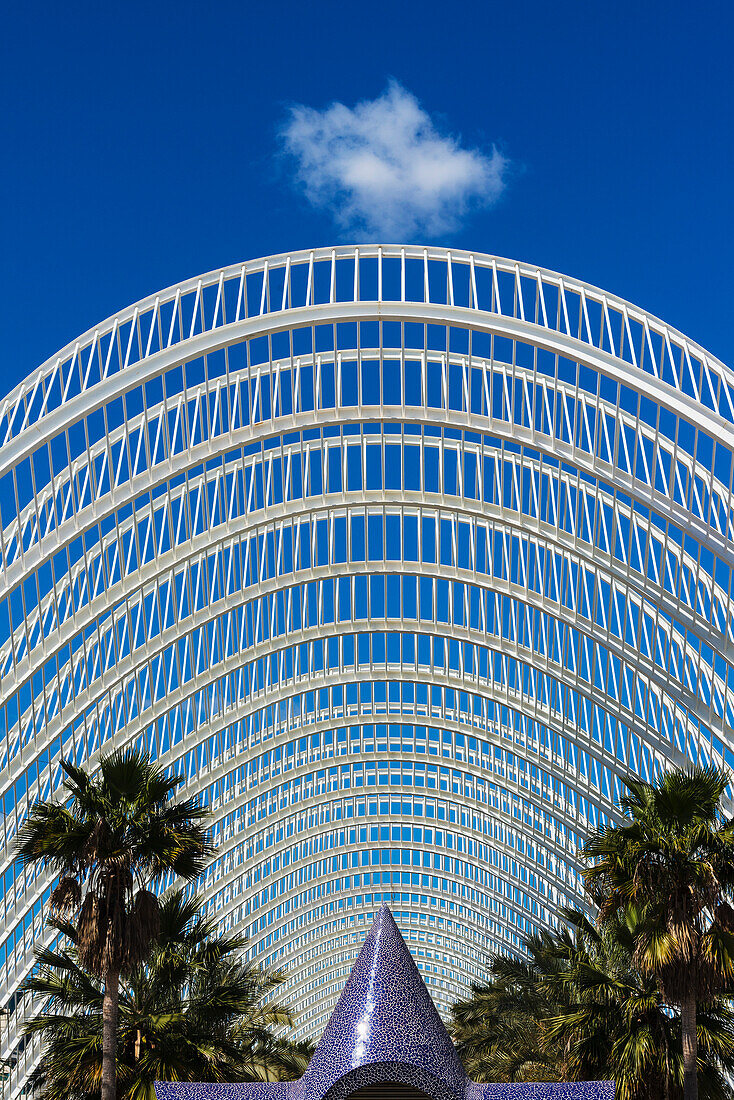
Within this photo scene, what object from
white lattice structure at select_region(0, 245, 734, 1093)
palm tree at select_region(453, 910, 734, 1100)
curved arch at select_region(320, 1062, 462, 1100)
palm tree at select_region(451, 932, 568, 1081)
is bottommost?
curved arch at select_region(320, 1062, 462, 1100)

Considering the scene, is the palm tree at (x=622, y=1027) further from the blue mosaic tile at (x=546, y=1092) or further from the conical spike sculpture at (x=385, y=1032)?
the conical spike sculpture at (x=385, y=1032)

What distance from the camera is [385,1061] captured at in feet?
61.8

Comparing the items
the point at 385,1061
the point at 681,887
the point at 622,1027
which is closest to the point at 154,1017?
the point at 385,1061

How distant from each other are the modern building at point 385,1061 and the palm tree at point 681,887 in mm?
2328

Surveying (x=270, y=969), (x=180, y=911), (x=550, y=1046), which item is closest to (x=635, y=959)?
(x=550, y=1046)

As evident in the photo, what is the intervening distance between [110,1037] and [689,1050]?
10.0m

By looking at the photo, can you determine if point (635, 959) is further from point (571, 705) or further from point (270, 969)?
point (270, 969)

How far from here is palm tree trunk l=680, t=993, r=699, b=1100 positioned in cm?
2081

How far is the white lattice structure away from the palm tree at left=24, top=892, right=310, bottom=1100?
833 cm

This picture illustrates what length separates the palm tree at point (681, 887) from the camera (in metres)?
20.9

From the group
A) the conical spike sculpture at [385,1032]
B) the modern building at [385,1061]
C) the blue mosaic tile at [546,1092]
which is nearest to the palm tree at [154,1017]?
the modern building at [385,1061]

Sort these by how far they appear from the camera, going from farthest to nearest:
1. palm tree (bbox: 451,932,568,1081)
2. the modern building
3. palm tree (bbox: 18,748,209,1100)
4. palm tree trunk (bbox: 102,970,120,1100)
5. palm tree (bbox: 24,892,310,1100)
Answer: palm tree (bbox: 451,932,568,1081), palm tree (bbox: 24,892,310,1100), palm tree (bbox: 18,748,209,1100), palm tree trunk (bbox: 102,970,120,1100), the modern building

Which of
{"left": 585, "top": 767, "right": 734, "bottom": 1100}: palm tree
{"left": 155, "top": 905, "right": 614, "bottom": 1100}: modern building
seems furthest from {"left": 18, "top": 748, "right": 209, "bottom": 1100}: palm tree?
{"left": 585, "top": 767, "right": 734, "bottom": 1100}: palm tree

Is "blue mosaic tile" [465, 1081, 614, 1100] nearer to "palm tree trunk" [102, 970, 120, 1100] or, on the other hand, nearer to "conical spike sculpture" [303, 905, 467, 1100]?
"conical spike sculpture" [303, 905, 467, 1100]
